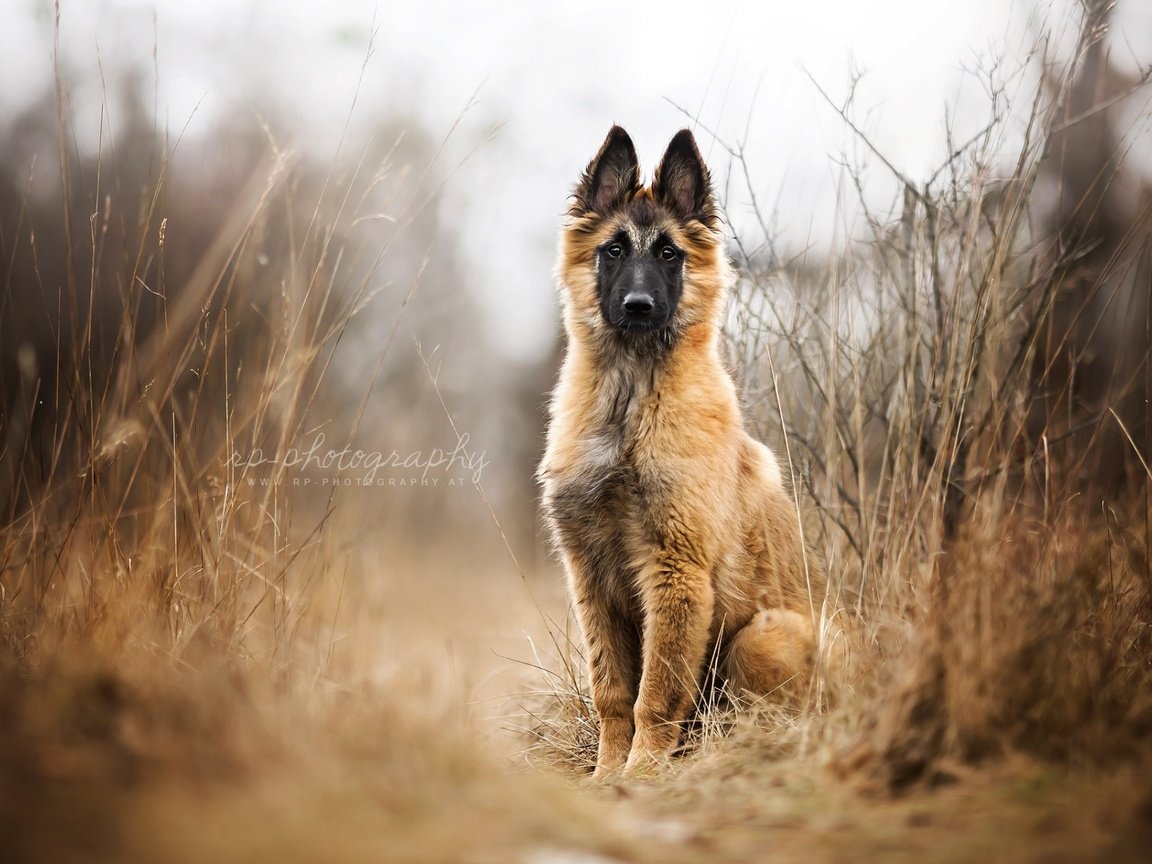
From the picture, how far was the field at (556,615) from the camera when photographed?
168 centimetres

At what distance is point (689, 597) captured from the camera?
3553mm

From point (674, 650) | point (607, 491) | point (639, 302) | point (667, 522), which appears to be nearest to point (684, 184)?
point (639, 302)

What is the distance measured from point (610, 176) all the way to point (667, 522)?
1.73m

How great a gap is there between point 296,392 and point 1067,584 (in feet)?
8.18

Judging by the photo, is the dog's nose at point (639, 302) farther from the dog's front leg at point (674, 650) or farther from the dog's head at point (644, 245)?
the dog's front leg at point (674, 650)

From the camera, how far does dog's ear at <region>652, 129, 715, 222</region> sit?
→ 4.14 meters

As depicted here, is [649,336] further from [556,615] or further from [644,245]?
[556,615]

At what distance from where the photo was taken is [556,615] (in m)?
5.95

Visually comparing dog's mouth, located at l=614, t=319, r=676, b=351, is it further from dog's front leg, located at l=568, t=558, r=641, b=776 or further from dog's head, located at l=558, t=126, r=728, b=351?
dog's front leg, located at l=568, t=558, r=641, b=776

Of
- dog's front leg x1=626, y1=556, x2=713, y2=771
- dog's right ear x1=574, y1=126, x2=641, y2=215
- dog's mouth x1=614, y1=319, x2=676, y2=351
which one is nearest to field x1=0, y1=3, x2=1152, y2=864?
dog's front leg x1=626, y1=556, x2=713, y2=771

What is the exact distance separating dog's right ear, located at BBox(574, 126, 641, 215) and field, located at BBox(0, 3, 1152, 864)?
17.8 inches

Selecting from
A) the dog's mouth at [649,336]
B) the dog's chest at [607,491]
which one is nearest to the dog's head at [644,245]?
the dog's mouth at [649,336]

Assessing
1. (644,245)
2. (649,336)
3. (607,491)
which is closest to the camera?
(607,491)

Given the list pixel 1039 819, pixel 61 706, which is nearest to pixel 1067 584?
pixel 1039 819
